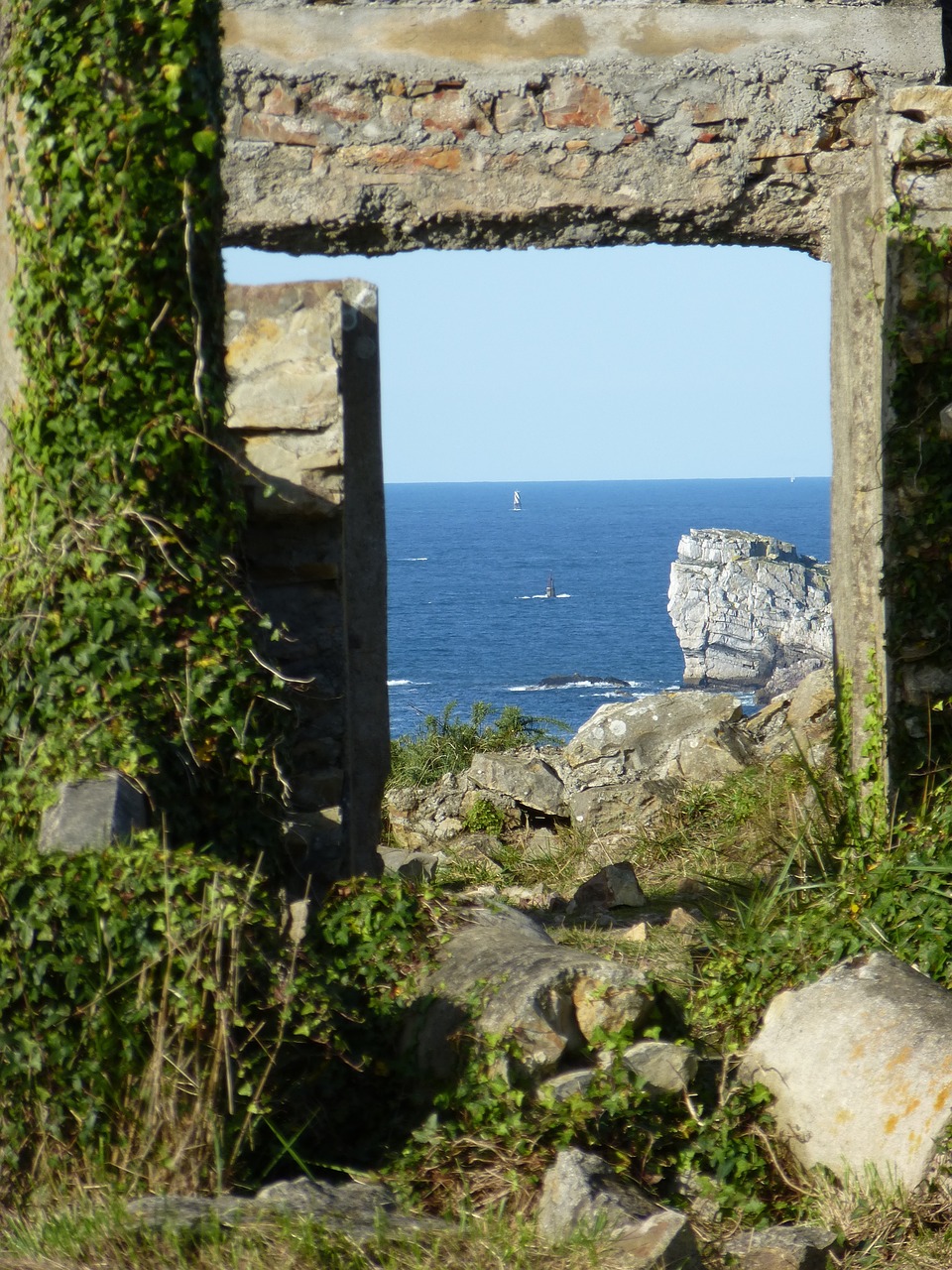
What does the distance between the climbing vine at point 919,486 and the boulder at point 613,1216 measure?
2466 mm

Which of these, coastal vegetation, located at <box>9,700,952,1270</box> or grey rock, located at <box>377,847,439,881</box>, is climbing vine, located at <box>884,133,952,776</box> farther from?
grey rock, located at <box>377,847,439,881</box>

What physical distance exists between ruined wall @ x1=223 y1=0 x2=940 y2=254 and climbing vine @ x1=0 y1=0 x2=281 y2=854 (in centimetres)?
167

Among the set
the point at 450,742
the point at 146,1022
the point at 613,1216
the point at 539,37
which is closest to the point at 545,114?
the point at 539,37

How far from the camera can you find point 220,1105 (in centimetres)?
312

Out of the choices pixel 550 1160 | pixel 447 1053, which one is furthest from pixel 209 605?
pixel 550 1160

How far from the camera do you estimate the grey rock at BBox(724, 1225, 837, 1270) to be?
2918 millimetres

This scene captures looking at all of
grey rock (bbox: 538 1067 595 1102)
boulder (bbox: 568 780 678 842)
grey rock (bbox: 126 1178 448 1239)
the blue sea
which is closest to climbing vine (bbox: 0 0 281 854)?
grey rock (bbox: 538 1067 595 1102)

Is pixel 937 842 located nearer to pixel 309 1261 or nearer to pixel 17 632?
pixel 309 1261

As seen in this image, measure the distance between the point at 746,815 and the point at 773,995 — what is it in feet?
10.4

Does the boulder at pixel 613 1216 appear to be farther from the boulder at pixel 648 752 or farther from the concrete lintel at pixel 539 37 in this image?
the concrete lintel at pixel 539 37

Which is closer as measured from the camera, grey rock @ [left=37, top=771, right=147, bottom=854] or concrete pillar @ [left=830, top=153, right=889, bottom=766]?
grey rock @ [left=37, top=771, right=147, bottom=854]

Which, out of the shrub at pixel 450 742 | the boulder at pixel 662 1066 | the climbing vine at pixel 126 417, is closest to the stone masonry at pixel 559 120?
the climbing vine at pixel 126 417

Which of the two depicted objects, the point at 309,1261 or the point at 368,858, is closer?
the point at 309,1261

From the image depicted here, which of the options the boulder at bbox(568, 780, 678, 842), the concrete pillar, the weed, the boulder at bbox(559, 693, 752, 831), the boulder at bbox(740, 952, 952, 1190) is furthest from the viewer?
the weed
